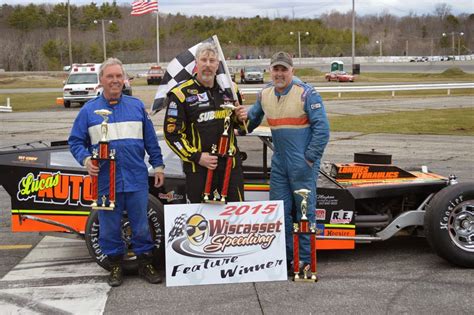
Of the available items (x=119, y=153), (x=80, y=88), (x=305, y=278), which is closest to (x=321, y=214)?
(x=305, y=278)

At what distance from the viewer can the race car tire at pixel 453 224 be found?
15.4 ft

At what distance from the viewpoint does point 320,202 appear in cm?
488

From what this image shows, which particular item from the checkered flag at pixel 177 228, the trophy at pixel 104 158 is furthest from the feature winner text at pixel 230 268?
the trophy at pixel 104 158

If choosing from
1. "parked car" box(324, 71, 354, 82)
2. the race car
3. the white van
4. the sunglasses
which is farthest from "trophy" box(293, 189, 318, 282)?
"parked car" box(324, 71, 354, 82)

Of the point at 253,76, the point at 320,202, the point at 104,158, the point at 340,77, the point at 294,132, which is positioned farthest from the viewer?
the point at 340,77

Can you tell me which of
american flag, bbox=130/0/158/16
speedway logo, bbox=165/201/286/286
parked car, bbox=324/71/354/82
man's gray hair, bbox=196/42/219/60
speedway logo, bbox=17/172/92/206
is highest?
american flag, bbox=130/0/158/16

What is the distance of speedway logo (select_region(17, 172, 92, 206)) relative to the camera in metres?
4.98

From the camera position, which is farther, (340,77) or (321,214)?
(340,77)

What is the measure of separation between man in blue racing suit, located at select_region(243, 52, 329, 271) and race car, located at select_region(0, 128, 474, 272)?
0.30 metres

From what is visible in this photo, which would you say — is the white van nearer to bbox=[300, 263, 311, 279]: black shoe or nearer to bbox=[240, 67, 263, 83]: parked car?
bbox=[240, 67, 263, 83]: parked car

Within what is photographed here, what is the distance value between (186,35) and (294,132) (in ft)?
417

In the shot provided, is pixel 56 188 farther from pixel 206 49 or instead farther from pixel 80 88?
pixel 80 88

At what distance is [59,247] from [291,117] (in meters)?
2.64

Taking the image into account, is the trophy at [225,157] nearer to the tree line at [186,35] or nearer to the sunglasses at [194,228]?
the sunglasses at [194,228]
